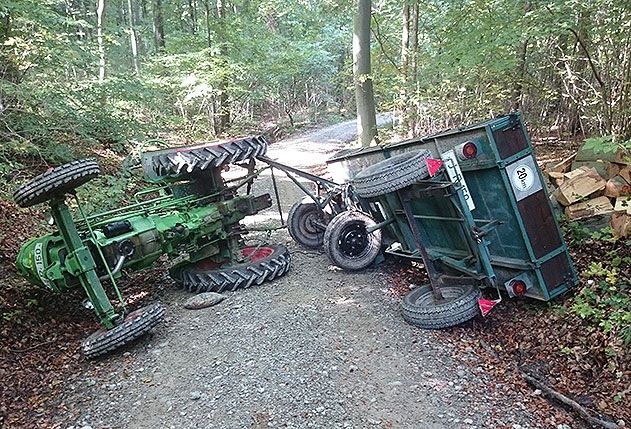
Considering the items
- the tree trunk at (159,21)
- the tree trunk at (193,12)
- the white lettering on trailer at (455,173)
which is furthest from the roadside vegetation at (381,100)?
the tree trunk at (159,21)

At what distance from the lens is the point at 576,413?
354 centimetres

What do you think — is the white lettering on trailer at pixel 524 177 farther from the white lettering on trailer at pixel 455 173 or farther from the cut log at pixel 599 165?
the cut log at pixel 599 165

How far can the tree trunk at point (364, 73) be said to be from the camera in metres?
12.0

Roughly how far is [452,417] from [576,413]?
997 millimetres

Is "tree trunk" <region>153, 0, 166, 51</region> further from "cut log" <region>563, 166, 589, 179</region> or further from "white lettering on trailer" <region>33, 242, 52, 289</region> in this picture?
"cut log" <region>563, 166, 589, 179</region>

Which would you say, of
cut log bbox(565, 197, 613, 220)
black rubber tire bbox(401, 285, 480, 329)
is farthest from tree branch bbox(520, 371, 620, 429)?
cut log bbox(565, 197, 613, 220)

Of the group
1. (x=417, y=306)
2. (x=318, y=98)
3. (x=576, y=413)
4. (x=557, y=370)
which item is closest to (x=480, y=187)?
(x=417, y=306)

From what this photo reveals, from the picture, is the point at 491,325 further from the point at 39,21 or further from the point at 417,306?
the point at 39,21

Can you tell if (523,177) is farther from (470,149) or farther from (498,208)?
(470,149)

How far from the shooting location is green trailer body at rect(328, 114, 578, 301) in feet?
15.0

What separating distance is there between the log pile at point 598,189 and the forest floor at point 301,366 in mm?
705

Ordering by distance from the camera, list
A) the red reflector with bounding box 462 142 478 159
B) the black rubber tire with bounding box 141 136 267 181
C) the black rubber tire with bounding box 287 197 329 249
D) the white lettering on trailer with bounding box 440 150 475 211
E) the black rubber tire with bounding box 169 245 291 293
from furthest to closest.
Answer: the black rubber tire with bounding box 287 197 329 249 < the black rubber tire with bounding box 169 245 291 293 < the black rubber tire with bounding box 141 136 267 181 < the white lettering on trailer with bounding box 440 150 475 211 < the red reflector with bounding box 462 142 478 159

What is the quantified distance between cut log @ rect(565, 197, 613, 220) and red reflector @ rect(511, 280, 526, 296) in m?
1.87

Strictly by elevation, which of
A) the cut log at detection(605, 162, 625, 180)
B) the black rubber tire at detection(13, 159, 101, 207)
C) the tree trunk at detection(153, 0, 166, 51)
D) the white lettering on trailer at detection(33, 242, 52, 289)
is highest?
the tree trunk at detection(153, 0, 166, 51)
